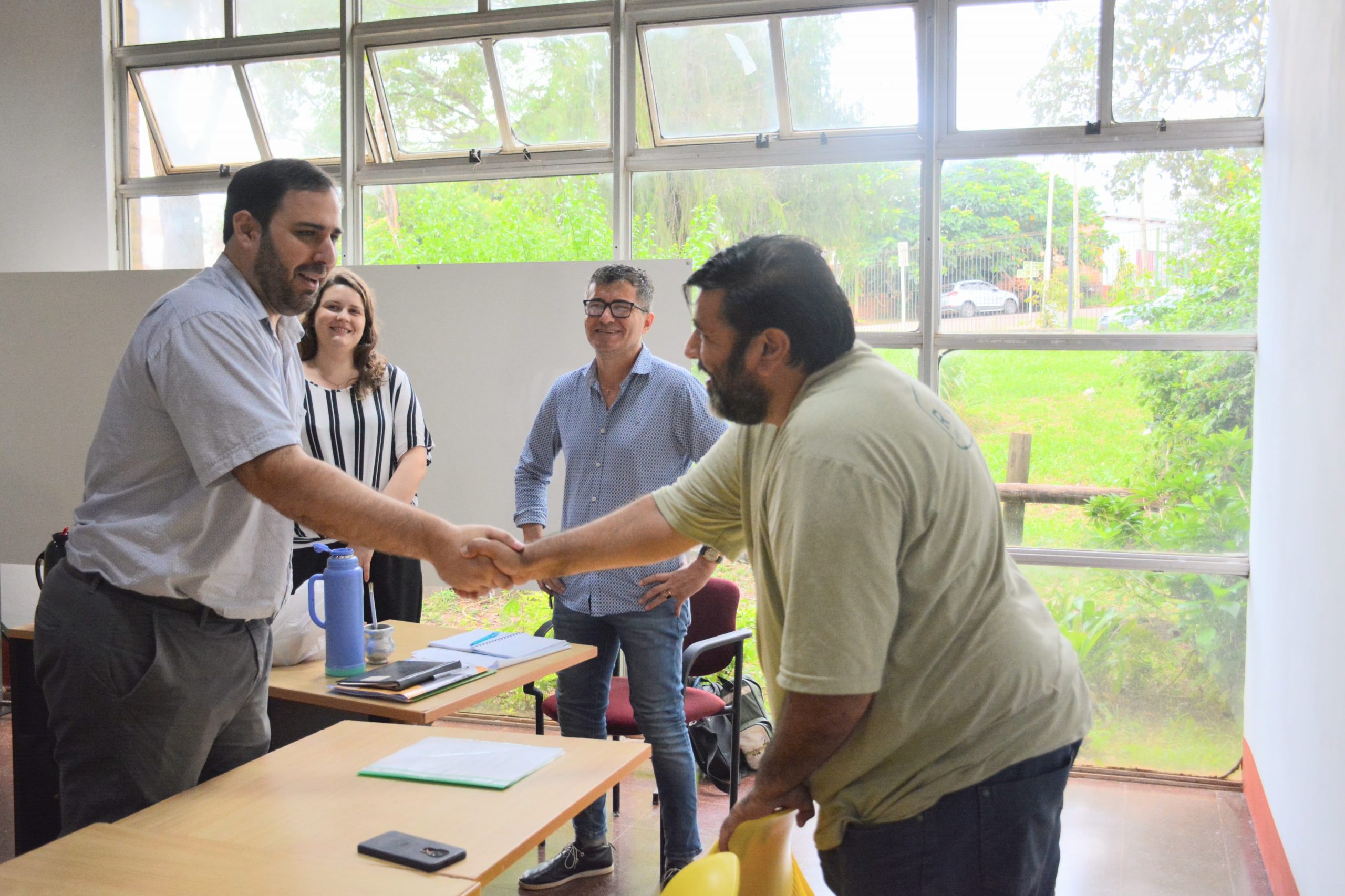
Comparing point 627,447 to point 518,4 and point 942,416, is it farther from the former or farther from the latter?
point 518,4

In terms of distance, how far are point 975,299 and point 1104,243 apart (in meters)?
0.52

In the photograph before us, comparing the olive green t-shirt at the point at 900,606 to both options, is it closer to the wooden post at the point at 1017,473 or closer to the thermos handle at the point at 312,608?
the thermos handle at the point at 312,608

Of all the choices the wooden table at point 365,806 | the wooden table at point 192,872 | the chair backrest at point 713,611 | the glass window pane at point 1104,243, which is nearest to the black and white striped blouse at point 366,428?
the chair backrest at point 713,611

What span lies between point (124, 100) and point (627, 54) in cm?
264

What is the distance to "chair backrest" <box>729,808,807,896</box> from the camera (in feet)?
4.22

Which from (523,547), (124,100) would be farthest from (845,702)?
(124,100)

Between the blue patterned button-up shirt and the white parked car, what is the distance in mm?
1482

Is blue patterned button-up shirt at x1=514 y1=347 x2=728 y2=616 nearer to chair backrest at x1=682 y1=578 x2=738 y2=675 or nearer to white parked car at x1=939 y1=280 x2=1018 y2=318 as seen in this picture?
chair backrest at x1=682 y1=578 x2=738 y2=675

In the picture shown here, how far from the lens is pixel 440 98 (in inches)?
188

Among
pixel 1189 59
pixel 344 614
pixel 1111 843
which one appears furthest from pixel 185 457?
pixel 1189 59

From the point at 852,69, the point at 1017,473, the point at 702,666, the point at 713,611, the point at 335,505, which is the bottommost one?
the point at 702,666

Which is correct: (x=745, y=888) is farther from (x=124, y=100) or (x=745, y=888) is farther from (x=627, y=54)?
(x=124, y=100)

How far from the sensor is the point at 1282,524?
3160mm

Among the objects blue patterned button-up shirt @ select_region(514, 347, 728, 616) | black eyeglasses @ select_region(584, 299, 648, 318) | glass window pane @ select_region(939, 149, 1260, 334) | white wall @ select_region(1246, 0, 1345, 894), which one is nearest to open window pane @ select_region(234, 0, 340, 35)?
black eyeglasses @ select_region(584, 299, 648, 318)
